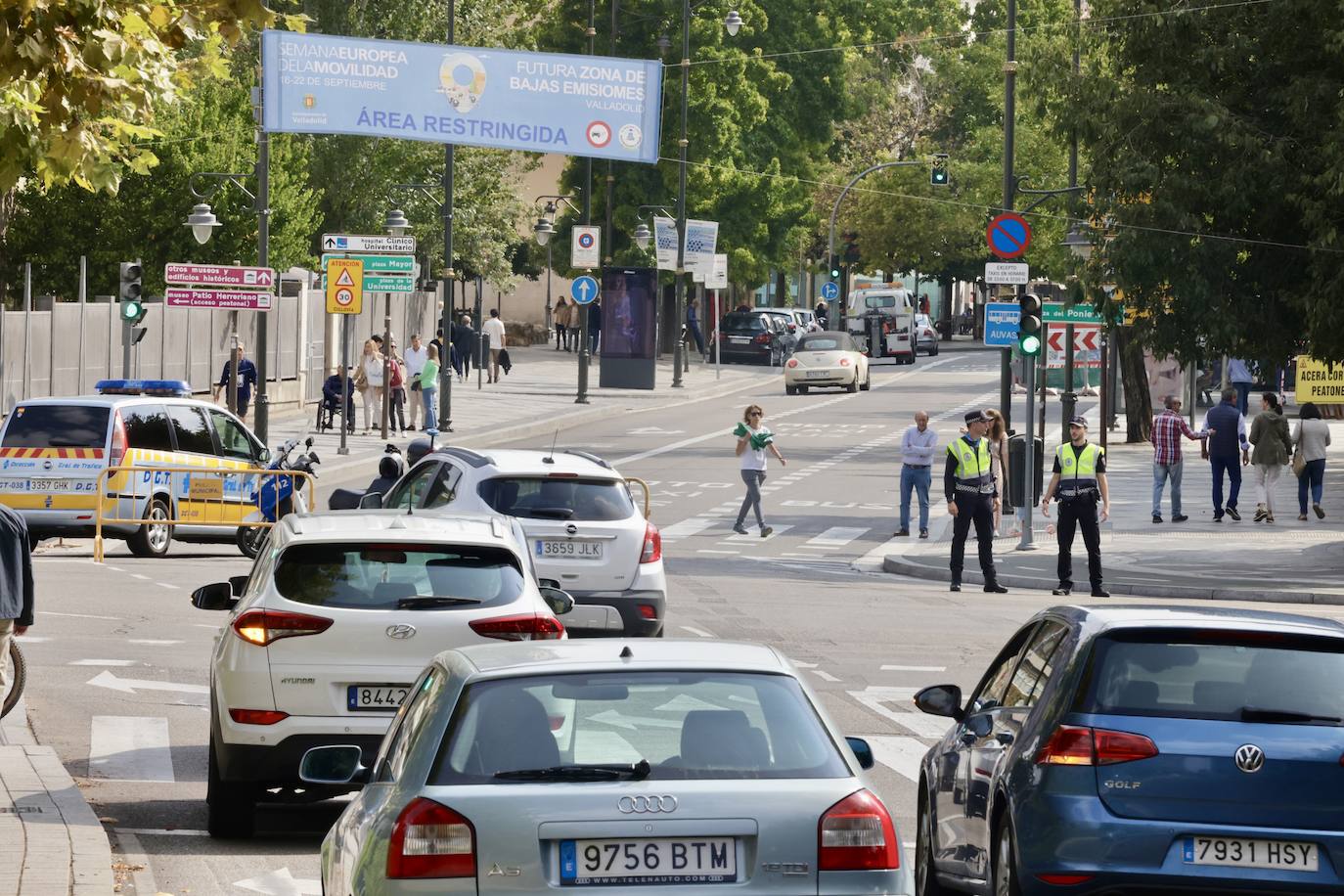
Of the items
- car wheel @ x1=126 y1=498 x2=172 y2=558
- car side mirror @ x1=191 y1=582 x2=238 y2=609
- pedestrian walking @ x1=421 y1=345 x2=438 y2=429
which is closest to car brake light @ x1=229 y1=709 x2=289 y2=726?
car side mirror @ x1=191 y1=582 x2=238 y2=609

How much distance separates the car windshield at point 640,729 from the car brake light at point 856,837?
134mm

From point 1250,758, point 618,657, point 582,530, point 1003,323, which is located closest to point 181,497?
point 582,530

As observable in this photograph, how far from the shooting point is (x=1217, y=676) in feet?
23.8

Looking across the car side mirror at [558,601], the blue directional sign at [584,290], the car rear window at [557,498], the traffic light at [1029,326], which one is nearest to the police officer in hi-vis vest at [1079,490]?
the traffic light at [1029,326]

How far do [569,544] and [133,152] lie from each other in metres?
4.33

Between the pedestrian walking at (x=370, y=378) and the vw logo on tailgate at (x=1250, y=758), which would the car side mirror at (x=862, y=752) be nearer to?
the vw logo on tailgate at (x=1250, y=758)

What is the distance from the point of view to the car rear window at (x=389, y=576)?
9.70 m

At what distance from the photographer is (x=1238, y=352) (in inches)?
1098

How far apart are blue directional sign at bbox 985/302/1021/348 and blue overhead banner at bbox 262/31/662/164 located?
14.6 metres

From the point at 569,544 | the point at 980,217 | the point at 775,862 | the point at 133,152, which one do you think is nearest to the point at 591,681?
the point at 775,862

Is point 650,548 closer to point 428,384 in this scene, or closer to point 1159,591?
point 1159,591

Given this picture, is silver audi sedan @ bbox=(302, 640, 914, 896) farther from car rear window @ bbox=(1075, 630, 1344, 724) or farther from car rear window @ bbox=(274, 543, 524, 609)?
car rear window @ bbox=(274, 543, 524, 609)

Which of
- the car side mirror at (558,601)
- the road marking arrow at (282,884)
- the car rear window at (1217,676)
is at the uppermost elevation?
the car rear window at (1217,676)

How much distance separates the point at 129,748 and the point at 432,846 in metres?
7.24
